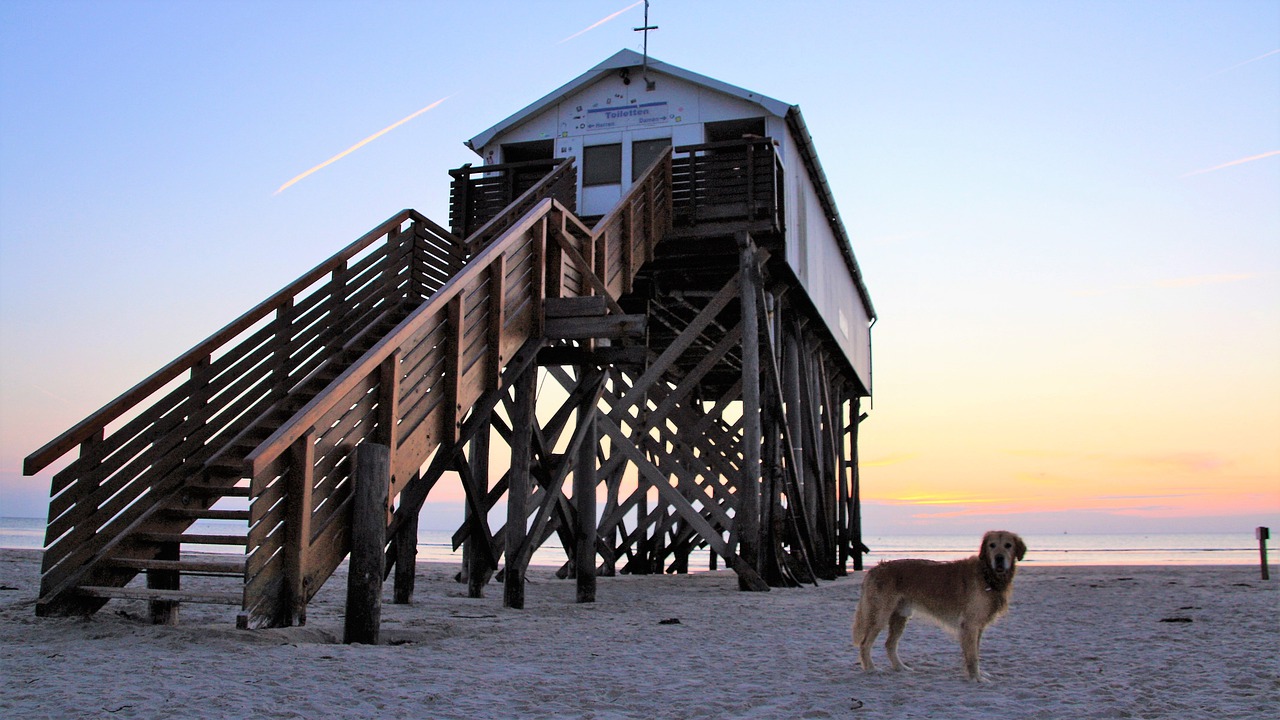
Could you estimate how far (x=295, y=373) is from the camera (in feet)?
28.7

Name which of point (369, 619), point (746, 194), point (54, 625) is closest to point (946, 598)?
point (369, 619)

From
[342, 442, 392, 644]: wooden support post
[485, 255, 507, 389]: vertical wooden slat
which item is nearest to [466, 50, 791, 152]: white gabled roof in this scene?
[485, 255, 507, 389]: vertical wooden slat

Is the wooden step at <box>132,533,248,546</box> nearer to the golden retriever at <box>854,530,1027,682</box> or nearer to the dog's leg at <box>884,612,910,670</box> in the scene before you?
the golden retriever at <box>854,530,1027,682</box>

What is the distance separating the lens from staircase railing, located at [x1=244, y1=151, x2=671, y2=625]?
6059mm

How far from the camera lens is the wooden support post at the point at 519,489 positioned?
9312 mm

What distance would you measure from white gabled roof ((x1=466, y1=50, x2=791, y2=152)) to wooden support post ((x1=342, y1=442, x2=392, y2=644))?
8858 mm

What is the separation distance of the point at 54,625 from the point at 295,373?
9.83 ft

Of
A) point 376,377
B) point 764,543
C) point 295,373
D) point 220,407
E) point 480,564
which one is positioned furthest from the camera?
point 764,543

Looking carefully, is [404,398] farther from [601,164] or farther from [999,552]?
[601,164]

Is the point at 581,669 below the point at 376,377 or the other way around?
below

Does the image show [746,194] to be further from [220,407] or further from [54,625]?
[54,625]

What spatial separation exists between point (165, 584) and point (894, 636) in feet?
17.8

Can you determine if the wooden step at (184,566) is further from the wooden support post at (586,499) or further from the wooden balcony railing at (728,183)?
the wooden balcony railing at (728,183)

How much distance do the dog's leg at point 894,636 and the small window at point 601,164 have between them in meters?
9.05
